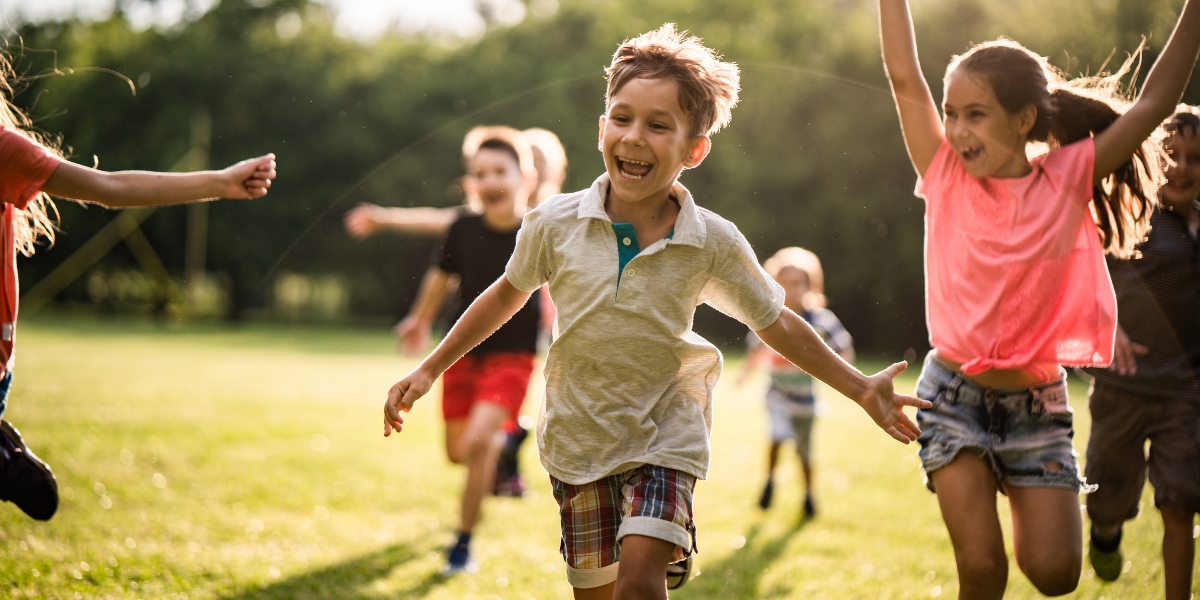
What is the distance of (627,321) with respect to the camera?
104 inches

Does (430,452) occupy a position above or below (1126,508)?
below

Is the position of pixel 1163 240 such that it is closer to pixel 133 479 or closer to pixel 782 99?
pixel 782 99

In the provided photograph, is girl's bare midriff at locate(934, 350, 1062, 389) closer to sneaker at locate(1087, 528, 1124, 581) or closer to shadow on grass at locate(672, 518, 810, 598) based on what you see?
sneaker at locate(1087, 528, 1124, 581)

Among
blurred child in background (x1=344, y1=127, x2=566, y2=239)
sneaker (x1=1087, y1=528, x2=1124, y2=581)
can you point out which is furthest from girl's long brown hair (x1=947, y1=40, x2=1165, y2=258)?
blurred child in background (x1=344, y1=127, x2=566, y2=239)

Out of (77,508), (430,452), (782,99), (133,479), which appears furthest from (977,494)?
(430,452)

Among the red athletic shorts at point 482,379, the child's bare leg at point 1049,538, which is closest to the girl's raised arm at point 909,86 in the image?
the child's bare leg at point 1049,538

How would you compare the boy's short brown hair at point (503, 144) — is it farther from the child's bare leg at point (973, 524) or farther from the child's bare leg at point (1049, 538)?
the child's bare leg at point (1049, 538)

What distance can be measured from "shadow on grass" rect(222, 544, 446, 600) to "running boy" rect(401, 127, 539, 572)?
64 cm

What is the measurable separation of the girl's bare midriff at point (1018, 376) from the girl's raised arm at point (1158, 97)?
638 millimetres

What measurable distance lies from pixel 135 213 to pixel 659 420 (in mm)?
27418

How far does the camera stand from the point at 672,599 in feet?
13.1

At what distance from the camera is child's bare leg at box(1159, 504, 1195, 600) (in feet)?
11.8

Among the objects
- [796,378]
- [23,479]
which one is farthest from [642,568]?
[796,378]

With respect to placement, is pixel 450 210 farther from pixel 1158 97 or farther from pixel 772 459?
pixel 1158 97
